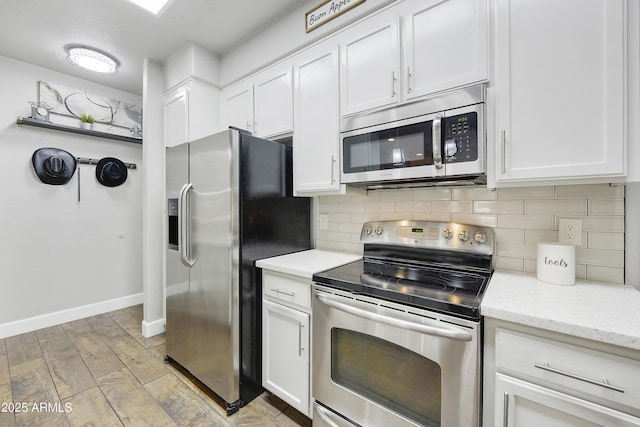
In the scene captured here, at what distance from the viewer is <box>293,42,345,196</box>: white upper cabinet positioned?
1.75m

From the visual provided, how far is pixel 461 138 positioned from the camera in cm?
127

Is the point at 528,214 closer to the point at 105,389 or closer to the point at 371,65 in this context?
the point at 371,65

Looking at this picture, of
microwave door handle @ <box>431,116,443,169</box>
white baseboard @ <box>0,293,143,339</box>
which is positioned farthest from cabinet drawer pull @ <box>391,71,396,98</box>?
white baseboard @ <box>0,293,143,339</box>

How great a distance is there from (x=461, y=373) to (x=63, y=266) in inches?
152

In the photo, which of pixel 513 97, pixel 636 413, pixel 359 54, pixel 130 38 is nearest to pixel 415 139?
pixel 513 97

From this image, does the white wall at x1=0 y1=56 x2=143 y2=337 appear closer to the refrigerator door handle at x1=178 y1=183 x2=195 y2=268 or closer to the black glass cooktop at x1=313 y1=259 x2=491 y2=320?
the refrigerator door handle at x1=178 y1=183 x2=195 y2=268

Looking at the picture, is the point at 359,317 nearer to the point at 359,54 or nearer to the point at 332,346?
the point at 332,346

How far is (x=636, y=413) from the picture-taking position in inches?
29.9

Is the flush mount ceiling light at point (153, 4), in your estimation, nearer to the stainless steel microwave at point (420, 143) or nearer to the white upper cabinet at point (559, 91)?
the stainless steel microwave at point (420, 143)

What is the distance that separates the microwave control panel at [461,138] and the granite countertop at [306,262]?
2.87ft

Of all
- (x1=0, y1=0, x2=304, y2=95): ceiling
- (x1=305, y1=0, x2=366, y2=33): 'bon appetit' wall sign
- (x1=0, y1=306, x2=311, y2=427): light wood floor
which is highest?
(x1=0, y1=0, x2=304, y2=95): ceiling

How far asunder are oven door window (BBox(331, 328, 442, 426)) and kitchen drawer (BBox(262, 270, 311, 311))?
0.25 meters

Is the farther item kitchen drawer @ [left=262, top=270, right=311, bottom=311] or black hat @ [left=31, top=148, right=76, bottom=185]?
black hat @ [left=31, top=148, right=76, bottom=185]

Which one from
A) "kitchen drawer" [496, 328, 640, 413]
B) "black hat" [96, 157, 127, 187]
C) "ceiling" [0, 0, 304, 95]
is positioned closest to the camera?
"kitchen drawer" [496, 328, 640, 413]
